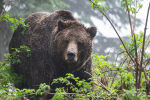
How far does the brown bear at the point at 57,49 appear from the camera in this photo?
5.39 m

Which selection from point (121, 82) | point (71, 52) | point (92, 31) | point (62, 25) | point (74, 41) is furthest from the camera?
point (92, 31)

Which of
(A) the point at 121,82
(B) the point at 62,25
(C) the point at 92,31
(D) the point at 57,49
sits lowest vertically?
(A) the point at 121,82

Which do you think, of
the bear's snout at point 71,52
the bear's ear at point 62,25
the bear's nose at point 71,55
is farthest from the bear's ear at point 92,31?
the bear's nose at point 71,55

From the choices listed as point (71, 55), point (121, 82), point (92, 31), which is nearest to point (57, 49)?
point (71, 55)

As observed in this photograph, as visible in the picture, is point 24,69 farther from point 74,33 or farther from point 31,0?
point 31,0

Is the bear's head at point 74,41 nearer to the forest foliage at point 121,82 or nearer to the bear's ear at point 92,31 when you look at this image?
the bear's ear at point 92,31

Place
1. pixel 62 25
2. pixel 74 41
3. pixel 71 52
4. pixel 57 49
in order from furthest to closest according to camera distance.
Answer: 1. pixel 62 25
2. pixel 57 49
3. pixel 74 41
4. pixel 71 52

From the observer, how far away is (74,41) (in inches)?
209

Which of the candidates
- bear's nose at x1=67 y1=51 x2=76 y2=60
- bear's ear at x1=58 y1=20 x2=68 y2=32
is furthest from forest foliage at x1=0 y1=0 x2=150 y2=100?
bear's ear at x1=58 y1=20 x2=68 y2=32

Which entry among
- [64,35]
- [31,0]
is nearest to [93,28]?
[64,35]

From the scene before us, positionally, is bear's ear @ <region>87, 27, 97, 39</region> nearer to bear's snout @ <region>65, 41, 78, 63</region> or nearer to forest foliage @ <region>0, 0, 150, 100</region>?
bear's snout @ <region>65, 41, 78, 63</region>

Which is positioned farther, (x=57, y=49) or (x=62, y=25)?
(x=62, y=25)

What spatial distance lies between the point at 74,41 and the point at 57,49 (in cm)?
51

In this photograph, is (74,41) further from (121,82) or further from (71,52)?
(121,82)
